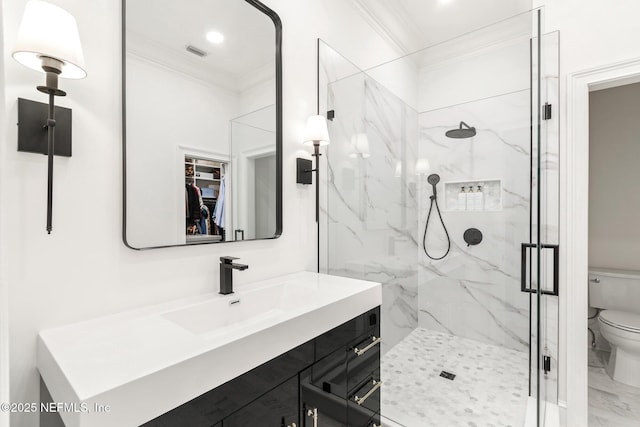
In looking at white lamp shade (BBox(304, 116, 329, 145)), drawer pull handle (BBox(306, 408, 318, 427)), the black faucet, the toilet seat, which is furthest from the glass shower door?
the black faucet

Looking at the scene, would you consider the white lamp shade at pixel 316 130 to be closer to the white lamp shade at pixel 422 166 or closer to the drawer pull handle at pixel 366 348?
the white lamp shade at pixel 422 166

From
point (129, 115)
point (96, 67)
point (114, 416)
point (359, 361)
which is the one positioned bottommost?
point (359, 361)

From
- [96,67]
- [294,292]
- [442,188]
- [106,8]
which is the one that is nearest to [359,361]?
[294,292]

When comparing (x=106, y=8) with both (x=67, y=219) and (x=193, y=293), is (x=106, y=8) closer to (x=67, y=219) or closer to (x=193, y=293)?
(x=67, y=219)

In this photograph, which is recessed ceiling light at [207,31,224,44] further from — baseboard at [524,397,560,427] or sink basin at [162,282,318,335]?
baseboard at [524,397,560,427]

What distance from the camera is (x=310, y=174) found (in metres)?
1.78

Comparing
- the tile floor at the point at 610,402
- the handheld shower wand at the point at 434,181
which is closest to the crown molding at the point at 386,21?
the handheld shower wand at the point at 434,181

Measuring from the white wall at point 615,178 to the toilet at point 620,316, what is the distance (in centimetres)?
22

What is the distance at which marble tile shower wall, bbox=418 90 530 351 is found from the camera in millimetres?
1605

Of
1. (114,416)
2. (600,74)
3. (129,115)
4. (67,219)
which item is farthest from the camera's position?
(600,74)

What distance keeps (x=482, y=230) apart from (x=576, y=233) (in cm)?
54

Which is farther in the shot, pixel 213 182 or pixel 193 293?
pixel 213 182

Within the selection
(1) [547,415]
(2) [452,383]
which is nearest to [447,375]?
(2) [452,383]

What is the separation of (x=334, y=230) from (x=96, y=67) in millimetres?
1379
